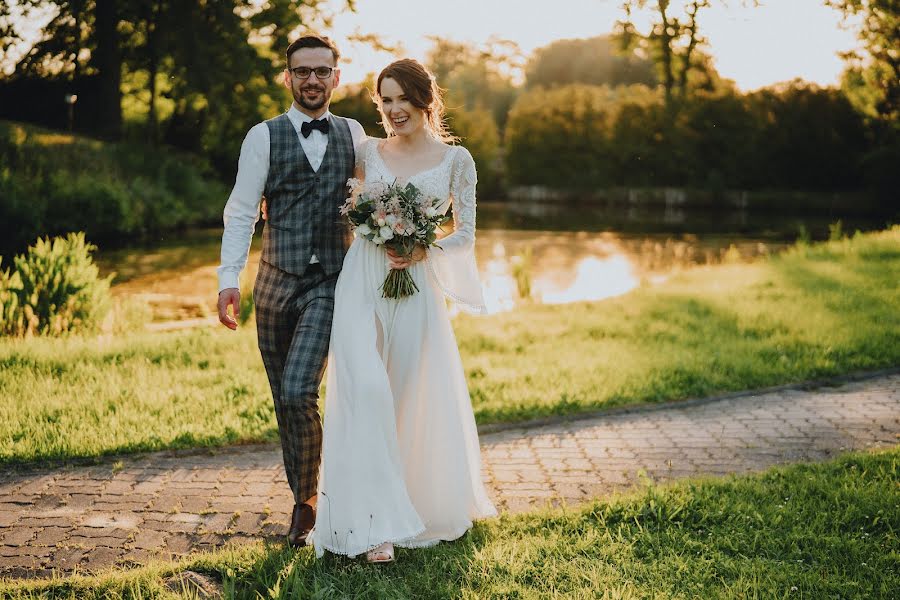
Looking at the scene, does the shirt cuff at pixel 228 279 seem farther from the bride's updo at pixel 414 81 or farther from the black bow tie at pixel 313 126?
the bride's updo at pixel 414 81

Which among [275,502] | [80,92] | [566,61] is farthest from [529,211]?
[566,61]

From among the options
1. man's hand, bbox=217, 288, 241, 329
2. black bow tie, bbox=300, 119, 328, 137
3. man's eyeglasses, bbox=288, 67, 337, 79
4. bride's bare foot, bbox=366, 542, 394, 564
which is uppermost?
man's eyeglasses, bbox=288, 67, 337, 79

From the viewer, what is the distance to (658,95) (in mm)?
50062

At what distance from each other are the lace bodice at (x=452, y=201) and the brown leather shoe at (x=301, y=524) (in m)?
1.33

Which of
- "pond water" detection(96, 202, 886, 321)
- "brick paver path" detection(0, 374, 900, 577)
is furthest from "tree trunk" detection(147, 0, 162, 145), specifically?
"brick paver path" detection(0, 374, 900, 577)

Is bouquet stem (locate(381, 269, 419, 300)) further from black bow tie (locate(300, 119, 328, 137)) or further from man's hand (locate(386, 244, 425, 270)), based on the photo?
black bow tie (locate(300, 119, 328, 137))

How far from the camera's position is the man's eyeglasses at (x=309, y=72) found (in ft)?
13.4

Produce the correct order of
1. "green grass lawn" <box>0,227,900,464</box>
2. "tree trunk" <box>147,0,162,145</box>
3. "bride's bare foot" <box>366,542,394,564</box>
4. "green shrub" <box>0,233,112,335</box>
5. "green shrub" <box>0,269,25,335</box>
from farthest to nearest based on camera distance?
"tree trunk" <box>147,0,162,145</box> → "green shrub" <box>0,233,112,335</box> → "green shrub" <box>0,269,25,335</box> → "green grass lawn" <box>0,227,900,464</box> → "bride's bare foot" <box>366,542,394,564</box>

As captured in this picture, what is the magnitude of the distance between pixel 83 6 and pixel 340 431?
83.6 feet

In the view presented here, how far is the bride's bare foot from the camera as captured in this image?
3.67 m

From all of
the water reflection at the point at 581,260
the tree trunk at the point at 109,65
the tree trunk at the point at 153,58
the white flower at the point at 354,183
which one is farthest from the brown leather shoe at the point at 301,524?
the tree trunk at the point at 153,58

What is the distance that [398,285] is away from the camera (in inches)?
154

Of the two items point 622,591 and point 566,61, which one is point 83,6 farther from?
point 566,61

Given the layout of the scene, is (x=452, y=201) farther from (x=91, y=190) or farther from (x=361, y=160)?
(x=91, y=190)
